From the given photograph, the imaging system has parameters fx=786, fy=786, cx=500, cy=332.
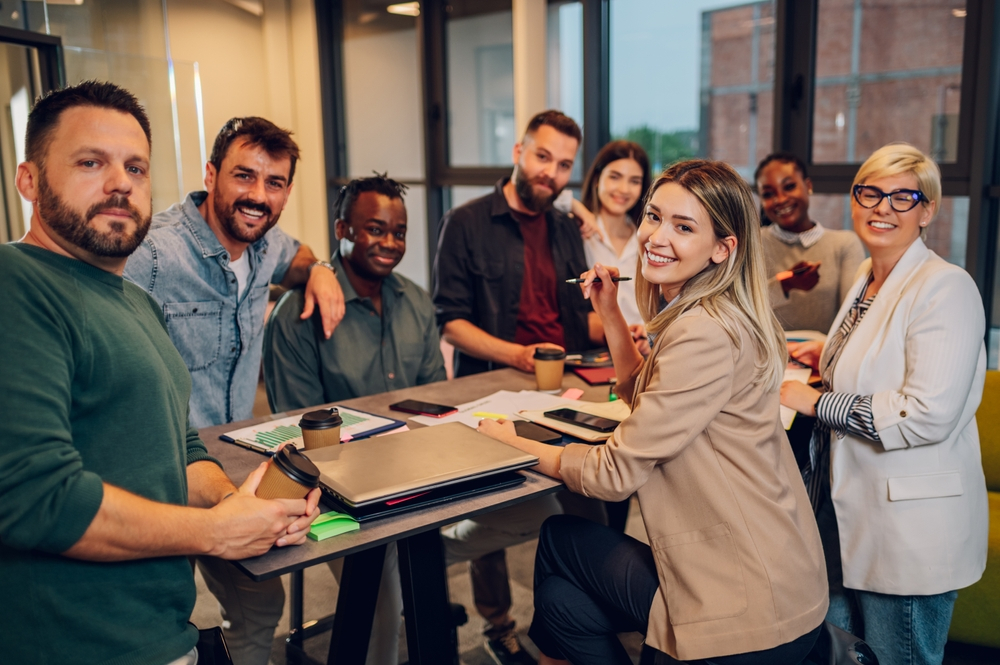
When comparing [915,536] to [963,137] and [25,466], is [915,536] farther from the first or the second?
[963,137]

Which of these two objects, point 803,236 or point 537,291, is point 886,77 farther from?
point 537,291

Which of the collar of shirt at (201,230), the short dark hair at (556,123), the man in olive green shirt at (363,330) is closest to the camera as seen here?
the collar of shirt at (201,230)

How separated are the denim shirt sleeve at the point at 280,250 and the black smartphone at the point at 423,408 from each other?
2.15 feet

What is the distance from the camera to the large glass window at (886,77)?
135 inches

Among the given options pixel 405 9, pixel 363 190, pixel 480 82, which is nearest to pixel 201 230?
pixel 363 190

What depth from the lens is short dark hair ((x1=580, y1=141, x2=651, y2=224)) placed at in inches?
125

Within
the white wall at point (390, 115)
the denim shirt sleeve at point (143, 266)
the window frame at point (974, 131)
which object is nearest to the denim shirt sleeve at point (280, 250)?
the denim shirt sleeve at point (143, 266)

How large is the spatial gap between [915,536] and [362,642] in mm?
1259

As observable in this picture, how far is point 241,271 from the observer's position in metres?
2.23

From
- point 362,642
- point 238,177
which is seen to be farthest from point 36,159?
point 362,642

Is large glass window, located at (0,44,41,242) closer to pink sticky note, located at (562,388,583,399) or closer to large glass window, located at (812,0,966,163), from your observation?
pink sticky note, located at (562,388,583,399)

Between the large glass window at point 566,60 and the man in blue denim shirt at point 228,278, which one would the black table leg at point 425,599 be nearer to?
the man in blue denim shirt at point 228,278

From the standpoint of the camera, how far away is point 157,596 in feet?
3.95

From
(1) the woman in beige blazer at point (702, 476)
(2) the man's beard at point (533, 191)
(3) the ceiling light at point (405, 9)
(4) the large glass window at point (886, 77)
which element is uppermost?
(3) the ceiling light at point (405, 9)
